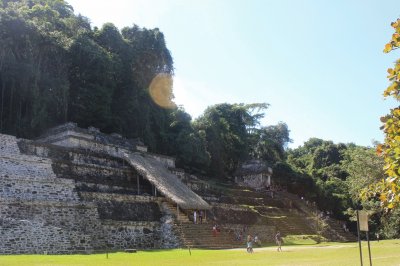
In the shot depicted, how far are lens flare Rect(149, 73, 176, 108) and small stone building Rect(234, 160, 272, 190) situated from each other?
362 inches

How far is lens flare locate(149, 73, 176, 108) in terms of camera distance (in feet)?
125

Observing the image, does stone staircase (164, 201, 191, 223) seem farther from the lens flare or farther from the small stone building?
the small stone building

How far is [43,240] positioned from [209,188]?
16729mm

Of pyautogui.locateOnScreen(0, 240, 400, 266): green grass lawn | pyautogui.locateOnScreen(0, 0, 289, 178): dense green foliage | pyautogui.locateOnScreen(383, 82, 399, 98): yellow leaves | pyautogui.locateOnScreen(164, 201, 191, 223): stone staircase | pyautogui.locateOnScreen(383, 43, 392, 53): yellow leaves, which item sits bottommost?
pyautogui.locateOnScreen(0, 240, 400, 266): green grass lawn

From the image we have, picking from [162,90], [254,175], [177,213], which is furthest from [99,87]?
[254,175]

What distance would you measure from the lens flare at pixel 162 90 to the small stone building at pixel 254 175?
30.2 ft

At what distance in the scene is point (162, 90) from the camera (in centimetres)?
3866

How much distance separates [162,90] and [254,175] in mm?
11637

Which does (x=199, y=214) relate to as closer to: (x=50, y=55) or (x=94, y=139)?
(x=94, y=139)

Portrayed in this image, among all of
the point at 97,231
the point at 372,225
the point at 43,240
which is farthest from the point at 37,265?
the point at 372,225

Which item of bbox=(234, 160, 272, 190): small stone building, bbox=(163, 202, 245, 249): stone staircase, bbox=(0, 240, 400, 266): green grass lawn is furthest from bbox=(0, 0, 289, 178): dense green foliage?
bbox=(0, 240, 400, 266): green grass lawn

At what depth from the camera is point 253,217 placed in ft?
91.7

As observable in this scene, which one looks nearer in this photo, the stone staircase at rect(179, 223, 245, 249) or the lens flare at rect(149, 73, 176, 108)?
the stone staircase at rect(179, 223, 245, 249)

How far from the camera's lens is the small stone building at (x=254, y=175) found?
41875 mm
